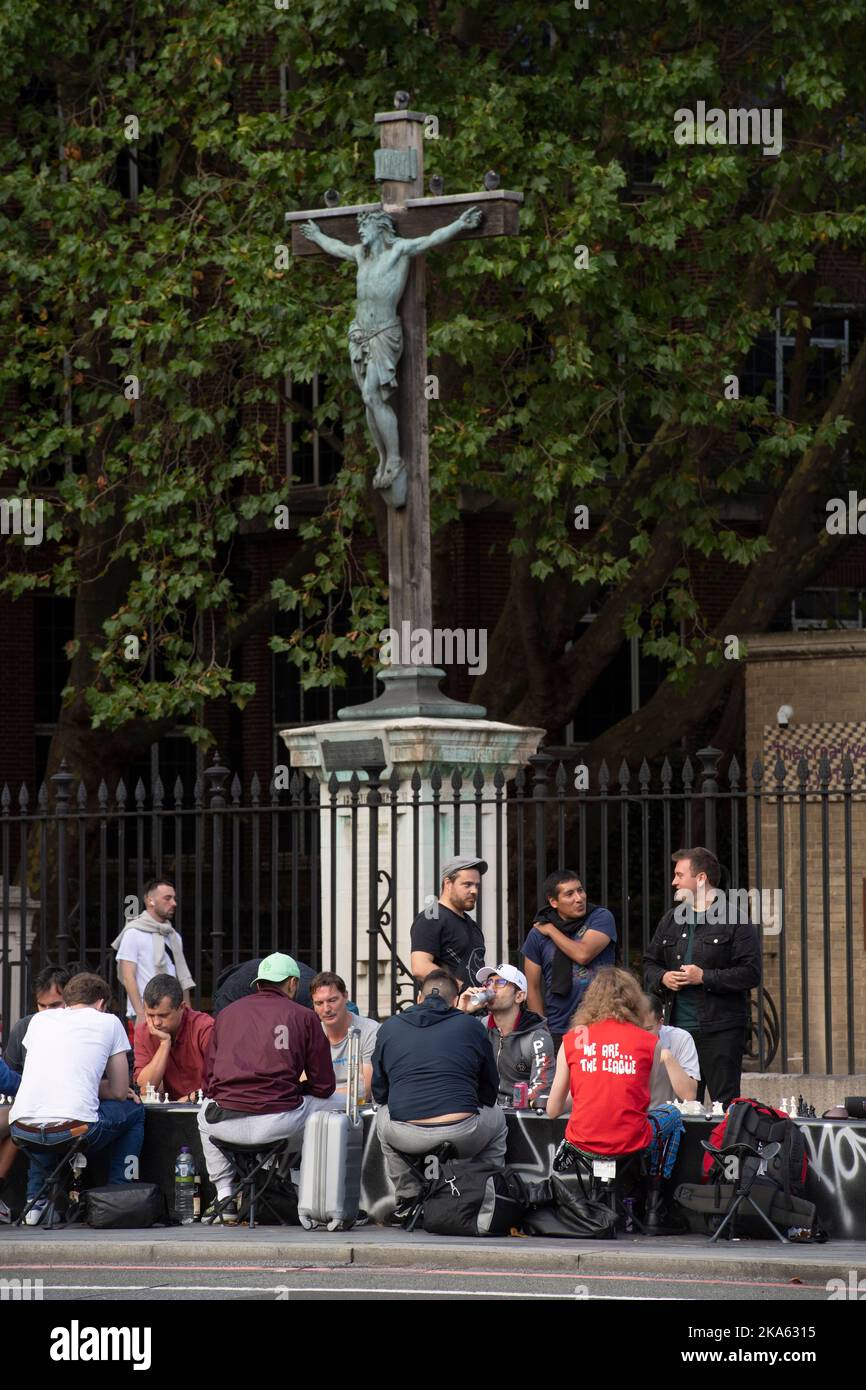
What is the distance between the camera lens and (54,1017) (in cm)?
1245

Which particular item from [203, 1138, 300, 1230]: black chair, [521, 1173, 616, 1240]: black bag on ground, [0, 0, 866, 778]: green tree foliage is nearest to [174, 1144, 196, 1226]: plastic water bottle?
[203, 1138, 300, 1230]: black chair

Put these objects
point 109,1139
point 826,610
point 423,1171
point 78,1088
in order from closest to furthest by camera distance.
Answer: point 423,1171
point 78,1088
point 109,1139
point 826,610

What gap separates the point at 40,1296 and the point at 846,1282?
3206mm

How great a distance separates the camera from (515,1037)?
12891 millimetres

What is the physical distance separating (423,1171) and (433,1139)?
24cm

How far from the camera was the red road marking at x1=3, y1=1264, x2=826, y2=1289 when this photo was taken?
10.0m

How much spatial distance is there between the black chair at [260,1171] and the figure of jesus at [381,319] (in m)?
4.02

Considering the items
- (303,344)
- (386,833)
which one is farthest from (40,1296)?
(303,344)

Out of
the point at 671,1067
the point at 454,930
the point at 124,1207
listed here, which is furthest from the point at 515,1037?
the point at 124,1207

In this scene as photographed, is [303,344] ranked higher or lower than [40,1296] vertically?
higher

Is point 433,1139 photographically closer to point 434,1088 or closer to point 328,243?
point 434,1088

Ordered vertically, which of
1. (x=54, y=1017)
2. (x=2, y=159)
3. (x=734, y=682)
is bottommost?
(x=54, y=1017)

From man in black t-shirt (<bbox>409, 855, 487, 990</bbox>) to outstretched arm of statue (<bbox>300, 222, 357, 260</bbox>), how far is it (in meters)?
3.74

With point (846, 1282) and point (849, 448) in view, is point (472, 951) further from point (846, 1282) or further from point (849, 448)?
point (849, 448)
